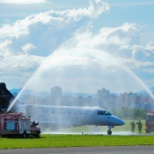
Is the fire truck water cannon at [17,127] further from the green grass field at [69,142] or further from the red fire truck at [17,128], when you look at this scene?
the green grass field at [69,142]

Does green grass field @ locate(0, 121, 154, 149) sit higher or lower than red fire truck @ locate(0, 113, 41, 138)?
lower

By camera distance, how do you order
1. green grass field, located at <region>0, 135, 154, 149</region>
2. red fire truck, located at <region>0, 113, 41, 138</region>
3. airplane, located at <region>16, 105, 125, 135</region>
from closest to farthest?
green grass field, located at <region>0, 135, 154, 149</region>
red fire truck, located at <region>0, 113, 41, 138</region>
airplane, located at <region>16, 105, 125, 135</region>

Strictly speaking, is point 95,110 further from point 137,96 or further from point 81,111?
point 137,96

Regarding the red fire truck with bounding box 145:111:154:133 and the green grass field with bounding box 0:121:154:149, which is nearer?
the green grass field with bounding box 0:121:154:149

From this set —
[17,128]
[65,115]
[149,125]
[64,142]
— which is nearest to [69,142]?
[64,142]

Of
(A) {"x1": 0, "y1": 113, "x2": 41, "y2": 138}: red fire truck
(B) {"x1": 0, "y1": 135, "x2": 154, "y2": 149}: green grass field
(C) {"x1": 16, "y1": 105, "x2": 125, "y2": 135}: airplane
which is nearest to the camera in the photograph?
(B) {"x1": 0, "y1": 135, "x2": 154, "y2": 149}: green grass field

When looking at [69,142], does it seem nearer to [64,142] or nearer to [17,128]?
[64,142]

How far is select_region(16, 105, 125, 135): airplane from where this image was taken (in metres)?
82.1

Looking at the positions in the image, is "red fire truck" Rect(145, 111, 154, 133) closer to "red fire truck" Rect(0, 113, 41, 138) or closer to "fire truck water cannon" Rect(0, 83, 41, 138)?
"fire truck water cannon" Rect(0, 83, 41, 138)

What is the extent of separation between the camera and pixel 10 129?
58219mm

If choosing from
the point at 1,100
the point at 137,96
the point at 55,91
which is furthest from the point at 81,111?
the point at 137,96

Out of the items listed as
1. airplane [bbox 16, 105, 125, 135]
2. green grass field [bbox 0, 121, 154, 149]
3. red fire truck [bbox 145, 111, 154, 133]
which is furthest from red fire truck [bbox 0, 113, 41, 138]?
red fire truck [bbox 145, 111, 154, 133]

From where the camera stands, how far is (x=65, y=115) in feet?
279

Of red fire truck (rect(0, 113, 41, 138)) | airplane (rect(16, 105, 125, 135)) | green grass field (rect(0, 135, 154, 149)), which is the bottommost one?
green grass field (rect(0, 135, 154, 149))
